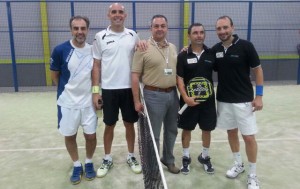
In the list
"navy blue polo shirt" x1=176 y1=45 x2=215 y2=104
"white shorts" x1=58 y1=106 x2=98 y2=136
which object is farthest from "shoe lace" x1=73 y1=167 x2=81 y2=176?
"navy blue polo shirt" x1=176 y1=45 x2=215 y2=104

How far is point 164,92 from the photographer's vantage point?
148 inches

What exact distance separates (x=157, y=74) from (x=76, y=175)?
1.63m

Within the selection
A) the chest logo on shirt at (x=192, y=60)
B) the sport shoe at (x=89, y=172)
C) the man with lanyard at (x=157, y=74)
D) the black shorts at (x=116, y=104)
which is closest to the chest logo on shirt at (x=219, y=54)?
the chest logo on shirt at (x=192, y=60)

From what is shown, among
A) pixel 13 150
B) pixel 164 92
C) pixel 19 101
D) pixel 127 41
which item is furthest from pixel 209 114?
pixel 19 101

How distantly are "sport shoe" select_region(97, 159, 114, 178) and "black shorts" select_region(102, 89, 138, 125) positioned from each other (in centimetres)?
59

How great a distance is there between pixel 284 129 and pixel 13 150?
474 centimetres

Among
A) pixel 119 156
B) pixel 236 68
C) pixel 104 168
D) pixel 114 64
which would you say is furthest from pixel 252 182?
pixel 114 64

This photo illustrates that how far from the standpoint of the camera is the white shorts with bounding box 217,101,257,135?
361 cm

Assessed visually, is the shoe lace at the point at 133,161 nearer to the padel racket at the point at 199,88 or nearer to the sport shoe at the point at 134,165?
the sport shoe at the point at 134,165

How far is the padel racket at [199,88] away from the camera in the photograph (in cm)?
375

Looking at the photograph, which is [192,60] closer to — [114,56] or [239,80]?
[239,80]

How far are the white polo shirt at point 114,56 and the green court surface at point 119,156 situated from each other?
4.10 feet

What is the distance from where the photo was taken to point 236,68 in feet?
11.7

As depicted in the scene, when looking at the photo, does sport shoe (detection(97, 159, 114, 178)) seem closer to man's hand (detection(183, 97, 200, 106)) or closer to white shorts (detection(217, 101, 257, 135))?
man's hand (detection(183, 97, 200, 106))
